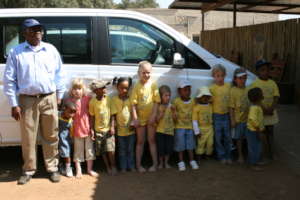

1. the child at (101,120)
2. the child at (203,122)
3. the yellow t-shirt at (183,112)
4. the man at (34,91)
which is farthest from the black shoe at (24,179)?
the child at (203,122)

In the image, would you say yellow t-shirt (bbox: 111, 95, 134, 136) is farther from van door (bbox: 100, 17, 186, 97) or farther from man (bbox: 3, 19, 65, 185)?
man (bbox: 3, 19, 65, 185)

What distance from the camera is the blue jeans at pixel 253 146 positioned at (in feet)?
16.1

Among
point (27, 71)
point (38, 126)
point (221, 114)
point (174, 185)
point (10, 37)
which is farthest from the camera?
point (221, 114)

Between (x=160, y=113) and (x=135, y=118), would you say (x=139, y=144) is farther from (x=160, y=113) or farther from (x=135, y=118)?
(x=160, y=113)

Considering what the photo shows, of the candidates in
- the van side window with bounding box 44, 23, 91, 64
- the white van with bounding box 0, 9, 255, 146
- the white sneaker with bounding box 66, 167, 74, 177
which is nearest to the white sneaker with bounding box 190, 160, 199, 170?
the white van with bounding box 0, 9, 255, 146

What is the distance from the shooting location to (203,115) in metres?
4.96

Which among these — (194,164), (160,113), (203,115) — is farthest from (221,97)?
(194,164)

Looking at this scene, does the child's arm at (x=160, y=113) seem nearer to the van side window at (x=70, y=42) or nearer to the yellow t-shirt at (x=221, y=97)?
the yellow t-shirt at (x=221, y=97)

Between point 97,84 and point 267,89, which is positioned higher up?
point 97,84

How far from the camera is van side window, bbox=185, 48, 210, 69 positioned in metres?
4.96

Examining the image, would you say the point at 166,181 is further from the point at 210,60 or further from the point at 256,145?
the point at 210,60

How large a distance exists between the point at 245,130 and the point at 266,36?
7460 millimetres

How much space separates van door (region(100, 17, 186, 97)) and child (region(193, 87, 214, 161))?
37cm

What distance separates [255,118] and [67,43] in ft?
8.84
